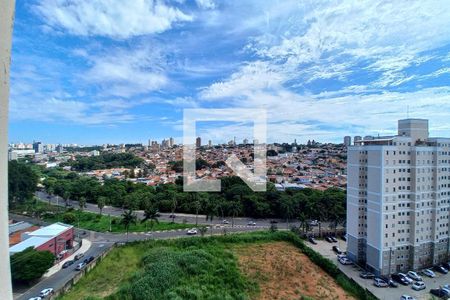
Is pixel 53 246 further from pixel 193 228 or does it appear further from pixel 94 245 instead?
pixel 193 228

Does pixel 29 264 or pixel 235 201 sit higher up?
pixel 235 201

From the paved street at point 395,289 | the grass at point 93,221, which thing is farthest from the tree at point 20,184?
the paved street at point 395,289

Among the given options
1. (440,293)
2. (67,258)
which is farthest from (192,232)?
(440,293)

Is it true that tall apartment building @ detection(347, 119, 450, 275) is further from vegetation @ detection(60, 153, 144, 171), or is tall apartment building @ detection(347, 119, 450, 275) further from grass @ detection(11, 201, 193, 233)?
vegetation @ detection(60, 153, 144, 171)

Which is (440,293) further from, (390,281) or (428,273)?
(428,273)

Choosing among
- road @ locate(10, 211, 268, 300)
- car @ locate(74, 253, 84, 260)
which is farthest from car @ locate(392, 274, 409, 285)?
car @ locate(74, 253, 84, 260)

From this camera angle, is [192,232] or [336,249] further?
[192,232]

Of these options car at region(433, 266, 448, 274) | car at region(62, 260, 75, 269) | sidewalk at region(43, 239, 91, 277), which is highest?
car at region(62, 260, 75, 269)
